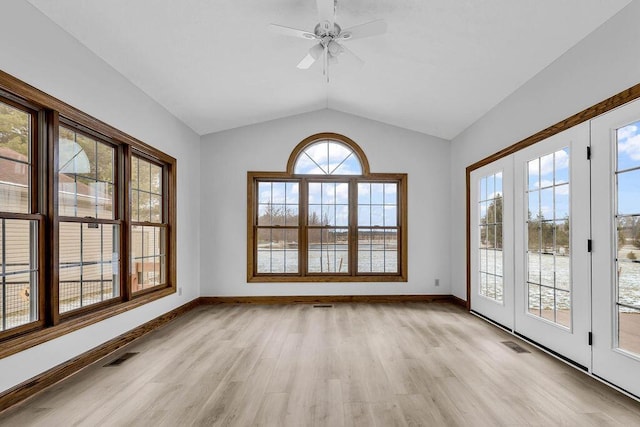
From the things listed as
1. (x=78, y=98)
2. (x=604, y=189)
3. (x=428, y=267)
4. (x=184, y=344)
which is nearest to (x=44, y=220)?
(x=78, y=98)

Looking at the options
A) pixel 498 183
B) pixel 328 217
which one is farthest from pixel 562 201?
pixel 328 217

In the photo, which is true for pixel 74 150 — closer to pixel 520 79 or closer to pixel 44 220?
pixel 44 220

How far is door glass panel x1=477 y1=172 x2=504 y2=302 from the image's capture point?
4461 mm

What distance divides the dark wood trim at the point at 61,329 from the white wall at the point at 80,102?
0.16ft

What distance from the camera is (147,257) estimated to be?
4.48 meters

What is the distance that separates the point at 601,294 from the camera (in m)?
2.77

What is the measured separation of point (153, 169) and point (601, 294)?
505 centimetres

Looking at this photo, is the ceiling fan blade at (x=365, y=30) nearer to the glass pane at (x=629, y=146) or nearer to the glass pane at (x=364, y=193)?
the glass pane at (x=629, y=146)

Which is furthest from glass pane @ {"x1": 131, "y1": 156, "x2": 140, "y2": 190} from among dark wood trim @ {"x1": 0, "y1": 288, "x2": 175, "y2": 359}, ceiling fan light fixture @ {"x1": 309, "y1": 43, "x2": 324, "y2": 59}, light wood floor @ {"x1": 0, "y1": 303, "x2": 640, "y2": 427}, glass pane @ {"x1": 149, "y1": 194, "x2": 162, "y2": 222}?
ceiling fan light fixture @ {"x1": 309, "y1": 43, "x2": 324, "y2": 59}

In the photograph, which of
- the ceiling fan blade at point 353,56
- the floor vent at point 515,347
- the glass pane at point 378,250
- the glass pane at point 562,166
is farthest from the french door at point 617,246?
the glass pane at point 378,250

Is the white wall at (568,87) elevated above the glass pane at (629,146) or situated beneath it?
elevated above

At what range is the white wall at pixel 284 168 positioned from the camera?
5.86m

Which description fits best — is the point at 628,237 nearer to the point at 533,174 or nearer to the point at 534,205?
the point at 534,205

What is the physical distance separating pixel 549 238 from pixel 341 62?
2.98 m
